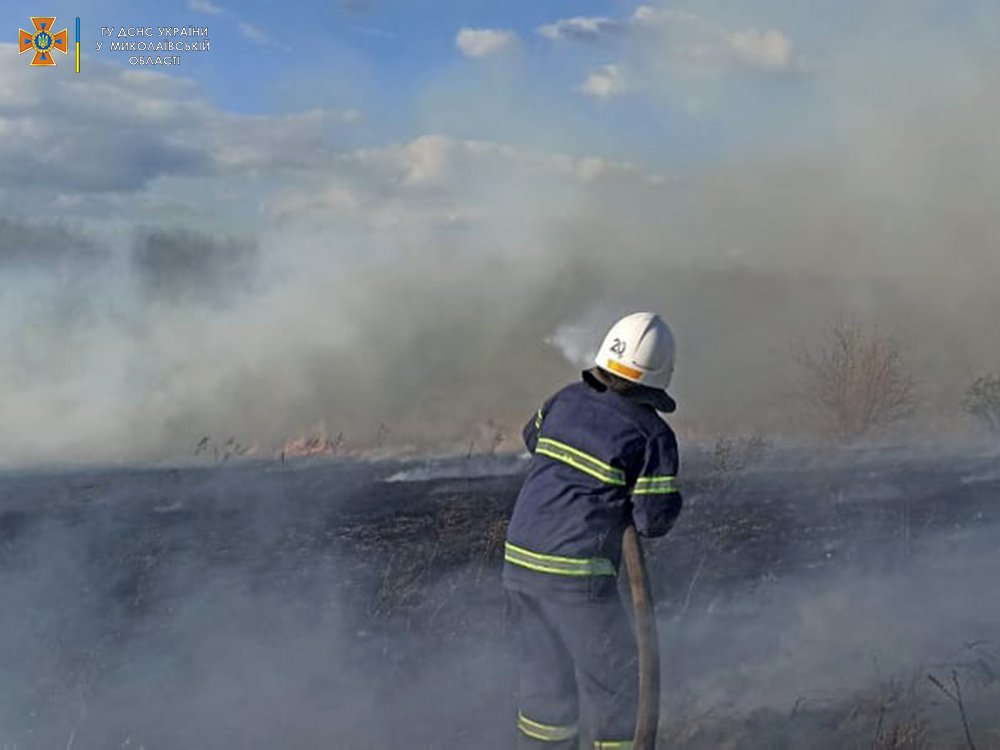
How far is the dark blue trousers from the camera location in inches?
156

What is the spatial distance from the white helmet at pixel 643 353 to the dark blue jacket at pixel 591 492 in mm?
92

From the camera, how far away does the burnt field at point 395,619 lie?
5066 mm

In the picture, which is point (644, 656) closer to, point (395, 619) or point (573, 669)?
point (573, 669)

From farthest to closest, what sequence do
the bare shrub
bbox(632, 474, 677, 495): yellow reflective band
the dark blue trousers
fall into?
1. the bare shrub
2. the dark blue trousers
3. bbox(632, 474, 677, 495): yellow reflective band

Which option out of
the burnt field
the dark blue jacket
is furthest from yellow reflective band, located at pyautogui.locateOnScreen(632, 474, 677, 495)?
the burnt field

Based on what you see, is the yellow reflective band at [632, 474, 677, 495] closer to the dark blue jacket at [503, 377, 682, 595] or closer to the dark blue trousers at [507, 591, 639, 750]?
the dark blue jacket at [503, 377, 682, 595]

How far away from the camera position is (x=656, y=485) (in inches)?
152

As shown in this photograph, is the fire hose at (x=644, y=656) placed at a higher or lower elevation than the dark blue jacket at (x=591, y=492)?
lower

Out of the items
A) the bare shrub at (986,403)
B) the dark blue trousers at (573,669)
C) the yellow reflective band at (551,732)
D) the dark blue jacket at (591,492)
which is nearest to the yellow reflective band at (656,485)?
the dark blue jacket at (591,492)

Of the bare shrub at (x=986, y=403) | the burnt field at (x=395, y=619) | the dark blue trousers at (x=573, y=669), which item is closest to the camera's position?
the dark blue trousers at (x=573, y=669)

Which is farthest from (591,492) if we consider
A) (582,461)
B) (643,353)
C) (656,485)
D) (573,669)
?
(573,669)

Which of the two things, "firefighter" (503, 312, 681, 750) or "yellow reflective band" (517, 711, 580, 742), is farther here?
"yellow reflective band" (517, 711, 580, 742)

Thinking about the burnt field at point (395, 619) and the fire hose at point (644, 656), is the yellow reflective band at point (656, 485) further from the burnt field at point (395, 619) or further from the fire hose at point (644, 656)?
the burnt field at point (395, 619)

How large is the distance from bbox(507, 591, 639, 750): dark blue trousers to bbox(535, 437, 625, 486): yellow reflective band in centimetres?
45
